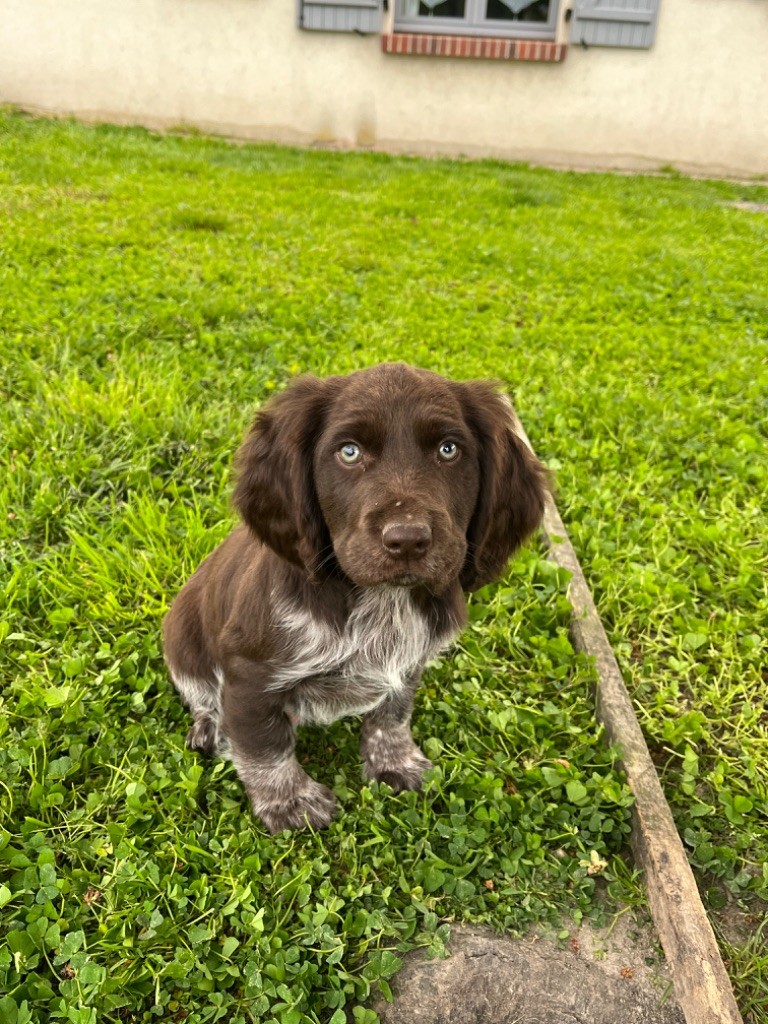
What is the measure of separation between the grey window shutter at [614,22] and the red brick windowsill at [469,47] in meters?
0.42

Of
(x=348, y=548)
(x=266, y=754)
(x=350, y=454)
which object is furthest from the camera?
(x=266, y=754)

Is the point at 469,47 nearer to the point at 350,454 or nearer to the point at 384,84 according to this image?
the point at 384,84

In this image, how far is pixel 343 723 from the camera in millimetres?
3051

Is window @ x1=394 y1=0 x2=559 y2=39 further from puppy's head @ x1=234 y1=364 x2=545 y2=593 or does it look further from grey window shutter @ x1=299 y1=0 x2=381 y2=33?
puppy's head @ x1=234 y1=364 x2=545 y2=593

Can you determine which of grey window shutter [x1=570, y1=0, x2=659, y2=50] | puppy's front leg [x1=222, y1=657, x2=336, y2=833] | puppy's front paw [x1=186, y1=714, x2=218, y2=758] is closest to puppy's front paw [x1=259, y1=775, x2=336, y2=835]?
puppy's front leg [x1=222, y1=657, x2=336, y2=833]

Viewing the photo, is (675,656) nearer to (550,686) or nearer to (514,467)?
(550,686)

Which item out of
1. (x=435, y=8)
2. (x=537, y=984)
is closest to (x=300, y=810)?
(x=537, y=984)

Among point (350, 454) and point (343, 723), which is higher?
point (350, 454)

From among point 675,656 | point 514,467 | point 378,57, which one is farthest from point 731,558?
point 378,57

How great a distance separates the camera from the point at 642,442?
4.84 m

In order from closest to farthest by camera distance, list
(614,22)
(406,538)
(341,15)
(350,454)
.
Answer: (406,538)
(350,454)
(341,15)
(614,22)

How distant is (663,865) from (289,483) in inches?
66.3

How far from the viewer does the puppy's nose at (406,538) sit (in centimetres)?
192

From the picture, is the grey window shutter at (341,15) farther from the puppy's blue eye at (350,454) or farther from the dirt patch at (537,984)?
the dirt patch at (537,984)
